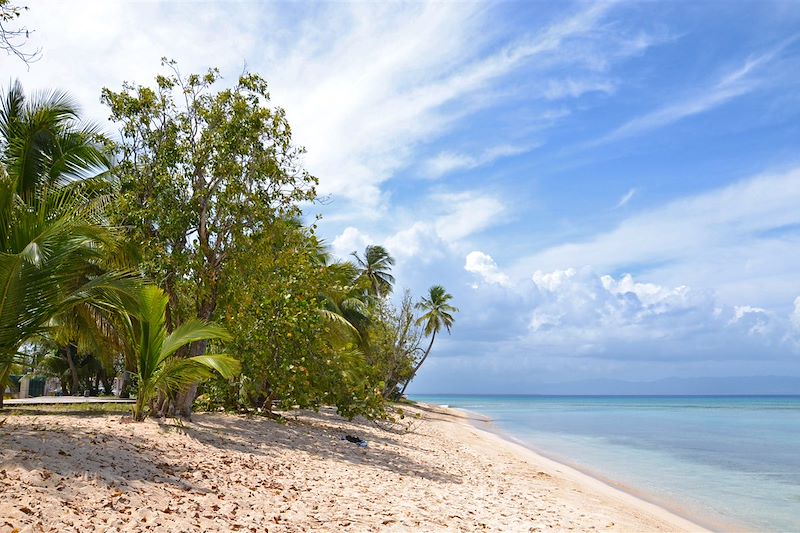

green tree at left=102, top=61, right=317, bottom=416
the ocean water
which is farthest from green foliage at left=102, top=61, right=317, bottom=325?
the ocean water

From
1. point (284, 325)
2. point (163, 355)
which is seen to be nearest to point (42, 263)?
point (163, 355)

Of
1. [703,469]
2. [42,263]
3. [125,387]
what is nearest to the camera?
[42,263]

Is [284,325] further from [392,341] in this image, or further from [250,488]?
[392,341]

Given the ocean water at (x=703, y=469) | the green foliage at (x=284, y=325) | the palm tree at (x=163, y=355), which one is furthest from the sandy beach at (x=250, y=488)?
the ocean water at (x=703, y=469)

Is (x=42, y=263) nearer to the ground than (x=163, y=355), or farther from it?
farther from it

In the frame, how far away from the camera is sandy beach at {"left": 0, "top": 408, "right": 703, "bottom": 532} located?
19.6 feet

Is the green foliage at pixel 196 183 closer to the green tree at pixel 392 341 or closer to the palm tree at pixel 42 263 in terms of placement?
the palm tree at pixel 42 263

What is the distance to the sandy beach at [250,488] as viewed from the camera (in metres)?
5.98

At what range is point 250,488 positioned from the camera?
7.80m

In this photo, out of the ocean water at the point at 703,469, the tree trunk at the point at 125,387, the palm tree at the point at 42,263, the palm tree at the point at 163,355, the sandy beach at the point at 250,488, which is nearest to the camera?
the sandy beach at the point at 250,488

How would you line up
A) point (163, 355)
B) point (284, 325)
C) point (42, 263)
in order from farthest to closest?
1. point (284, 325)
2. point (163, 355)
3. point (42, 263)

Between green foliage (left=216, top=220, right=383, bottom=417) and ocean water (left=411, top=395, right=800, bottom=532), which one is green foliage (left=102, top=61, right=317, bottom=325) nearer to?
green foliage (left=216, top=220, right=383, bottom=417)

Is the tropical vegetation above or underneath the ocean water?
above

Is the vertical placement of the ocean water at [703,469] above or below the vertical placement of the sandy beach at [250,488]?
below
